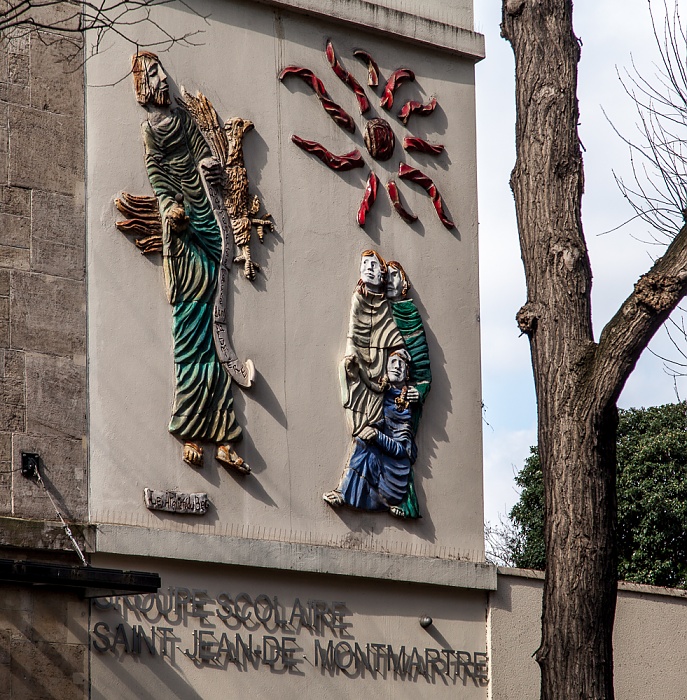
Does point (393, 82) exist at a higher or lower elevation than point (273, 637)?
higher

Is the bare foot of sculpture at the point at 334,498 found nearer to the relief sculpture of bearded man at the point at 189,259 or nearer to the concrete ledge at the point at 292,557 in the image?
the concrete ledge at the point at 292,557

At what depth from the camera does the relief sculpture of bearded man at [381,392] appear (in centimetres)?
1475

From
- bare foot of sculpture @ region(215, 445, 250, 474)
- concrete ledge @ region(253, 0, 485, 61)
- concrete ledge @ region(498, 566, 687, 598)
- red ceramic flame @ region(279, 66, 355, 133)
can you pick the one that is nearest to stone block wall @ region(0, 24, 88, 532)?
bare foot of sculpture @ region(215, 445, 250, 474)

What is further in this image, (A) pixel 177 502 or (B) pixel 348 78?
(B) pixel 348 78

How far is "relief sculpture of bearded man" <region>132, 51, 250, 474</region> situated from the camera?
13828 millimetres

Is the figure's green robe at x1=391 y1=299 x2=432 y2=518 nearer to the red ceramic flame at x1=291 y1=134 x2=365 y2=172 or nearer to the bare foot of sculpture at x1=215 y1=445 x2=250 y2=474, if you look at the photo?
the red ceramic flame at x1=291 y1=134 x2=365 y2=172

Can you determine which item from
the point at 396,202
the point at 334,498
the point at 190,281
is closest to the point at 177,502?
the point at 334,498

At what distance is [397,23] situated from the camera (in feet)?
51.8

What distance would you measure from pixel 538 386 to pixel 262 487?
→ 180 inches

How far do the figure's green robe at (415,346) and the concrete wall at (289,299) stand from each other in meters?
0.16

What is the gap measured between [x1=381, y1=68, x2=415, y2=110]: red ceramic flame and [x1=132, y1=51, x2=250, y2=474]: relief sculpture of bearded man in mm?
2258

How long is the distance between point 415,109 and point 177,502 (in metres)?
5.13

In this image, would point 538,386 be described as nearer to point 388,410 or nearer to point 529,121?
point 529,121

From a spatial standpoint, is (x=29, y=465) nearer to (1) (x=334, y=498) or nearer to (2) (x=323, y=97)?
(1) (x=334, y=498)
